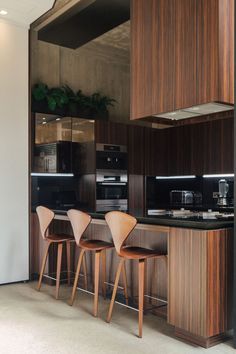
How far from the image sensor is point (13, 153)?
493 cm

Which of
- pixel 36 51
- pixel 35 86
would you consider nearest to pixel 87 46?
pixel 36 51

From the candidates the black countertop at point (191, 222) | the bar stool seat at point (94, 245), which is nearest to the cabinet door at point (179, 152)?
the bar stool seat at point (94, 245)

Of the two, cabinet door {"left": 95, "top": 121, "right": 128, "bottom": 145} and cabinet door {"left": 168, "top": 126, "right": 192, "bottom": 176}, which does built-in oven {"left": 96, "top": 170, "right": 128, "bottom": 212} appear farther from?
cabinet door {"left": 168, "top": 126, "right": 192, "bottom": 176}

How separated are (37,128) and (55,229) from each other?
1.47 metres

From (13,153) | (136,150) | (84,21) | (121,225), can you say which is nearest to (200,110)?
(121,225)

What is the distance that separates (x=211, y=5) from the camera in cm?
301

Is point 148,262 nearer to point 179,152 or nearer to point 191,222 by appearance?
point 191,222

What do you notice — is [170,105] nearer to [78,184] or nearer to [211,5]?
[211,5]

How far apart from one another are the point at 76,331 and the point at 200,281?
1183mm

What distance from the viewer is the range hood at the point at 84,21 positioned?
177 inches

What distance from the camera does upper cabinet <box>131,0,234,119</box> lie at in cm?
300

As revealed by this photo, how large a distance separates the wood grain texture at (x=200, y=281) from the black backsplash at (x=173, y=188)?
310 centimetres

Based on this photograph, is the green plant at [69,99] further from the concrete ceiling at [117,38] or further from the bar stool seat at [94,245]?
the bar stool seat at [94,245]

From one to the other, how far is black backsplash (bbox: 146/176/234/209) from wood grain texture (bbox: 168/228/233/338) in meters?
3.10
